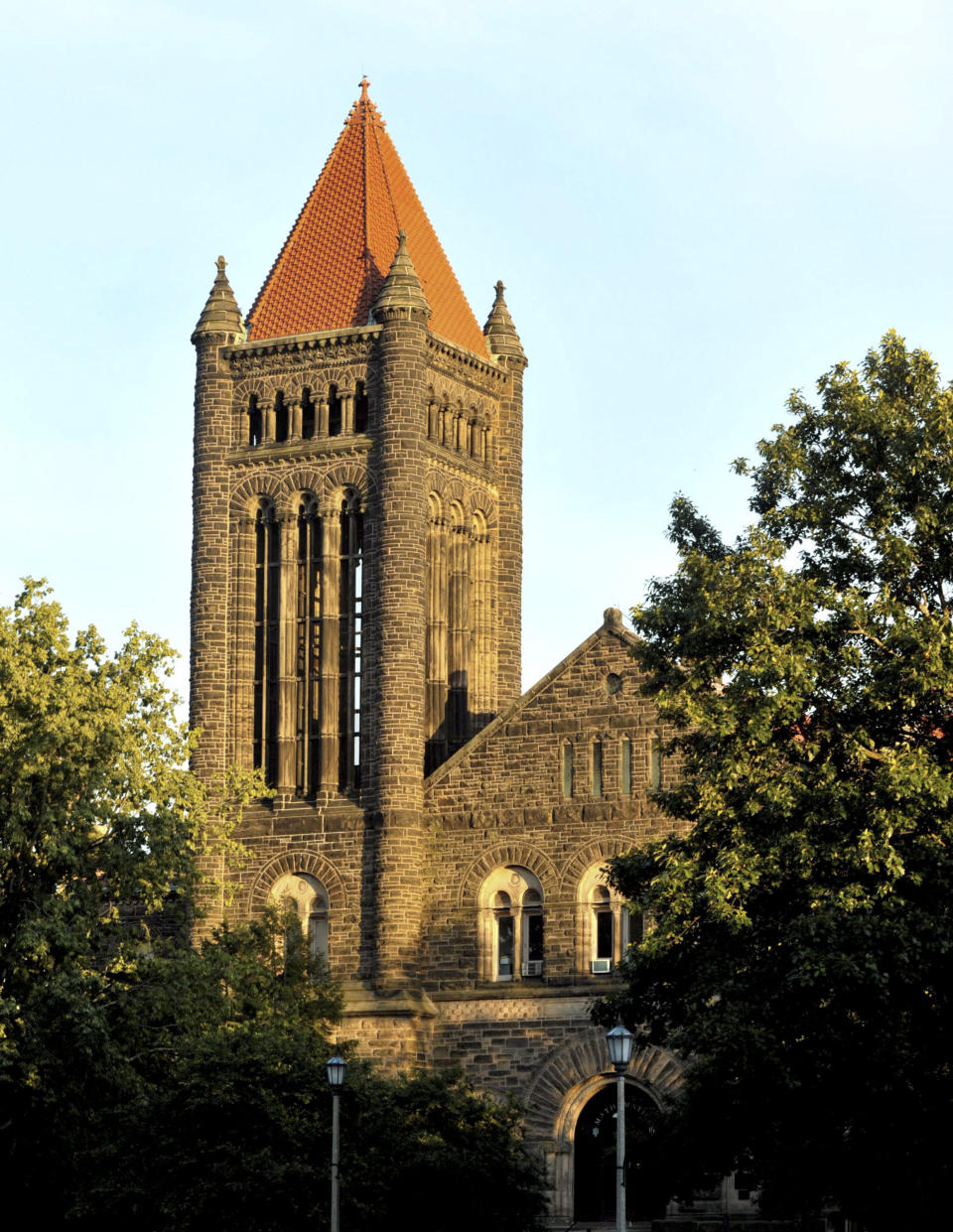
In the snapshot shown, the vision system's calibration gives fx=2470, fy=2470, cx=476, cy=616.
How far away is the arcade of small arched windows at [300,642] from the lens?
61875 millimetres

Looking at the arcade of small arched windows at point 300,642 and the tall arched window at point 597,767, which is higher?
the arcade of small arched windows at point 300,642

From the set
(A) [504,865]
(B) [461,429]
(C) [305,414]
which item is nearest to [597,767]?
(A) [504,865]

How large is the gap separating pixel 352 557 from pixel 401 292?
685 centimetres

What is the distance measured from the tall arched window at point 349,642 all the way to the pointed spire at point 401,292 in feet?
15.7

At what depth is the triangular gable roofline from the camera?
191 feet

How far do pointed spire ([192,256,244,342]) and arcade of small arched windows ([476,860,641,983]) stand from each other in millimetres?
16570

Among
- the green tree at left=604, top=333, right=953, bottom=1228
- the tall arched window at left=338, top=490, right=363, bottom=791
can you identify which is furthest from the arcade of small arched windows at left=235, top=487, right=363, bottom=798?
the green tree at left=604, top=333, right=953, bottom=1228

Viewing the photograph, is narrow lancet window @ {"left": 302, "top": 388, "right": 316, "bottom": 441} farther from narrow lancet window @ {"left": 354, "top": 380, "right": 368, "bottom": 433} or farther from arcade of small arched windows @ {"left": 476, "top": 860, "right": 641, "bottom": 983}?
arcade of small arched windows @ {"left": 476, "top": 860, "right": 641, "bottom": 983}

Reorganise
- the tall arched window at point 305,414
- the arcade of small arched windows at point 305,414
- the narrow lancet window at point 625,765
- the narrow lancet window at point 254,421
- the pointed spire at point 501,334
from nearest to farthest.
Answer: the narrow lancet window at point 625,765
the arcade of small arched windows at point 305,414
the tall arched window at point 305,414
the narrow lancet window at point 254,421
the pointed spire at point 501,334

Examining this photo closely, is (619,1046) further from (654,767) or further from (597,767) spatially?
(597,767)

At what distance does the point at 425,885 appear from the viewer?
59.2m

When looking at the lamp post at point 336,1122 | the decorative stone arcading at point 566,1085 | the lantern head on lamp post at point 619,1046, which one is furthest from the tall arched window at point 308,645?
the lantern head on lamp post at point 619,1046

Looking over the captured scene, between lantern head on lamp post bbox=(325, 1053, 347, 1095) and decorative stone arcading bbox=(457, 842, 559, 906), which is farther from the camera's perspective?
decorative stone arcading bbox=(457, 842, 559, 906)

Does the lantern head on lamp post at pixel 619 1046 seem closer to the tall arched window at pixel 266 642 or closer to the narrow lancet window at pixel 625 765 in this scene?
the narrow lancet window at pixel 625 765
